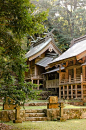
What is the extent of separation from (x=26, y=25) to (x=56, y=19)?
3798 cm

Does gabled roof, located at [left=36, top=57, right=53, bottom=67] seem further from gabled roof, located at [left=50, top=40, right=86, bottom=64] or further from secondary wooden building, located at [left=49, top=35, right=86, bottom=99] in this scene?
gabled roof, located at [left=50, top=40, right=86, bottom=64]

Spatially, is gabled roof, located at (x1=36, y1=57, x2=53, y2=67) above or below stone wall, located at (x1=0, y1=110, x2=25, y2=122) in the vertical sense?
above

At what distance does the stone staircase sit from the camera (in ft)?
37.2

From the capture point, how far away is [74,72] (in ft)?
71.0

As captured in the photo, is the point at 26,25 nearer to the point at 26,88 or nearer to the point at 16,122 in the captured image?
the point at 26,88

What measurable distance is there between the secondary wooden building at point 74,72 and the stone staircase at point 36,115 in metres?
8.10

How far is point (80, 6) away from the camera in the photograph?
46.0 m

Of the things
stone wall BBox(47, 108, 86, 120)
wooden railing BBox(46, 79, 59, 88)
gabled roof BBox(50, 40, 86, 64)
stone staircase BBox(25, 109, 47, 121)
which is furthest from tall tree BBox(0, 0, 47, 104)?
wooden railing BBox(46, 79, 59, 88)

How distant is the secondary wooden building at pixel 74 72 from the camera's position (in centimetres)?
1932

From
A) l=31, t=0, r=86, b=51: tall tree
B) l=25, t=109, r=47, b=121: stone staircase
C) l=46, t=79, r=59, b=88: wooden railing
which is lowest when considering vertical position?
l=25, t=109, r=47, b=121: stone staircase

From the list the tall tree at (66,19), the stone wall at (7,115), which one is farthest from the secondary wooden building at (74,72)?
the tall tree at (66,19)

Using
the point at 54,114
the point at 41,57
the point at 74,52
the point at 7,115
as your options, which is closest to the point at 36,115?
the point at 54,114

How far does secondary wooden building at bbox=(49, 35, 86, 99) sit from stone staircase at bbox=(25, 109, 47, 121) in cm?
810

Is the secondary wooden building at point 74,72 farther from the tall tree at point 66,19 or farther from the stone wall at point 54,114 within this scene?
the tall tree at point 66,19
